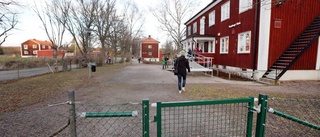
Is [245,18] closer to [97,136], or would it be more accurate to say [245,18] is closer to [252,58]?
[252,58]

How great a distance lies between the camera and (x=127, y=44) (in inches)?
1580

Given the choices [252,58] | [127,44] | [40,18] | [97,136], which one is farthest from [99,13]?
[97,136]

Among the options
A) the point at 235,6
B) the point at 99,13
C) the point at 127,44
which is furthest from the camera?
the point at 127,44

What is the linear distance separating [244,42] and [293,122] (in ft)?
32.6

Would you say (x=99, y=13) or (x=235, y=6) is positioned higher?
(x=99, y=13)

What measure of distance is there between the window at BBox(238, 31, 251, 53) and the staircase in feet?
6.95

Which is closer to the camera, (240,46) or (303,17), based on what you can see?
(303,17)

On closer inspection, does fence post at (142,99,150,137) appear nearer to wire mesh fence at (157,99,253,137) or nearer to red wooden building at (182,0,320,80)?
wire mesh fence at (157,99,253,137)

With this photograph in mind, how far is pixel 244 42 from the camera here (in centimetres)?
1297

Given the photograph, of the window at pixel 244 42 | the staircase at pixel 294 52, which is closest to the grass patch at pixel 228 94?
the staircase at pixel 294 52

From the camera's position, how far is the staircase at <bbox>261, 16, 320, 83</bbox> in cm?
1013

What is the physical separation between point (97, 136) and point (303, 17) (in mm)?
13837

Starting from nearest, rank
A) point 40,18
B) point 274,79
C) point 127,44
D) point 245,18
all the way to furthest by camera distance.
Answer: point 274,79, point 245,18, point 40,18, point 127,44

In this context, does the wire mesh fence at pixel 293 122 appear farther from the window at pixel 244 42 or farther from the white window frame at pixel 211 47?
the white window frame at pixel 211 47
